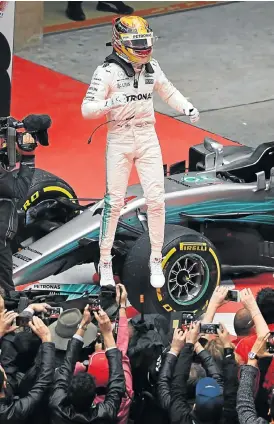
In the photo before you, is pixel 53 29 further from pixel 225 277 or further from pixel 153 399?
pixel 153 399

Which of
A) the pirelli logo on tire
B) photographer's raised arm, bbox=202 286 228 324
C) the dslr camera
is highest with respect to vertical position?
the dslr camera

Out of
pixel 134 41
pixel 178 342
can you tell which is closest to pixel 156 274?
pixel 134 41

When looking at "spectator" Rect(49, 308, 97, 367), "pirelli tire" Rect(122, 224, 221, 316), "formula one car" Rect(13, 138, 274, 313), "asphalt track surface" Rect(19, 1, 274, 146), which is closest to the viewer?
"spectator" Rect(49, 308, 97, 367)

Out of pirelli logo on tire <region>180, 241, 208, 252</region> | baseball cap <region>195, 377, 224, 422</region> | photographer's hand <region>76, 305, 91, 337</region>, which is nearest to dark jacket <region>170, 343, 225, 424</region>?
baseball cap <region>195, 377, 224, 422</region>

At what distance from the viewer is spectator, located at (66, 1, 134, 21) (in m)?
20.3

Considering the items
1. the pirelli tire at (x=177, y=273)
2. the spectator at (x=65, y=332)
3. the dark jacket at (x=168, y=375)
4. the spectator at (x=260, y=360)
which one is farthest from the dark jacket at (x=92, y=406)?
the pirelli tire at (x=177, y=273)

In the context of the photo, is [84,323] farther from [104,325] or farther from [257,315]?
[257,315]

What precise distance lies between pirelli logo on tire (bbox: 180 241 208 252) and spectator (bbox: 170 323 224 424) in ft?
8.51

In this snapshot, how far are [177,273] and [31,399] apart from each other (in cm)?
339

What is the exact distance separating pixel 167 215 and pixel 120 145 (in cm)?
145

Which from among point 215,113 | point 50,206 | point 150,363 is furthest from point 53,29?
point 150,363

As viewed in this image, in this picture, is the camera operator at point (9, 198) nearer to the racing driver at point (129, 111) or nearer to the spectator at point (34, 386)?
the racing driver at point (129, 111)

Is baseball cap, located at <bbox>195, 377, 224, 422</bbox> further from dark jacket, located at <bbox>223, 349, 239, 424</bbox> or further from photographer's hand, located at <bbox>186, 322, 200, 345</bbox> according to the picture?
photographer's hand, located at <bbox>186, 322, 200, 345</bbox>

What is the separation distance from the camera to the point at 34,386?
27.2 ft
